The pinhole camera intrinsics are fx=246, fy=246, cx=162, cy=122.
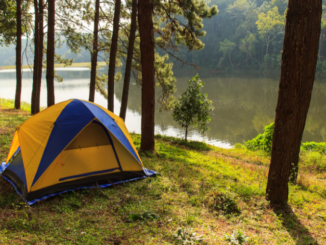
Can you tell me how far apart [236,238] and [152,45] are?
4.98 meters

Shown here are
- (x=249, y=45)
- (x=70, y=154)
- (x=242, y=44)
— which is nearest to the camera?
(x=70, y=154)

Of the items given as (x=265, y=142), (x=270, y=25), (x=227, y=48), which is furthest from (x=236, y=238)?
(x=227, y=48)

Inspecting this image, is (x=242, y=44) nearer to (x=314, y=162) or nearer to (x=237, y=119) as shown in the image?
(x=237, y=119)

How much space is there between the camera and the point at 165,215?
3502mm

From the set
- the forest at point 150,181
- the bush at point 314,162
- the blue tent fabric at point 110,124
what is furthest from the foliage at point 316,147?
the blue tent fabric at point 110,124

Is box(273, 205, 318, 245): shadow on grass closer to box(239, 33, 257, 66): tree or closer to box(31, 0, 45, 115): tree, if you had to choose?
box(31, 0, 45, 115): tree

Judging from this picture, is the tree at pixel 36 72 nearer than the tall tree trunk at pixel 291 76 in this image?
No

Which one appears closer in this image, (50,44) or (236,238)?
(236,238)

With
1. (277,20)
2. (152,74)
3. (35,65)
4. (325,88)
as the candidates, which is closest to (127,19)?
(35,65)

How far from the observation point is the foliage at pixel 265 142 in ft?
30.7

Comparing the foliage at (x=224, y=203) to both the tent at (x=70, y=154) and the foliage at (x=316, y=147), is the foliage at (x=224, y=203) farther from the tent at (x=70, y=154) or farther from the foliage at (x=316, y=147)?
the foliage at (x=316, y=147)

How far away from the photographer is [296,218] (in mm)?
3547

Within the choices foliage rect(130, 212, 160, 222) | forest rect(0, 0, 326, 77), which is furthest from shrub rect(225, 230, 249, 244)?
forest rect(0, 0, 326, 77)

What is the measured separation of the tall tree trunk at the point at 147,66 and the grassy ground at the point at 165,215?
1.99m
